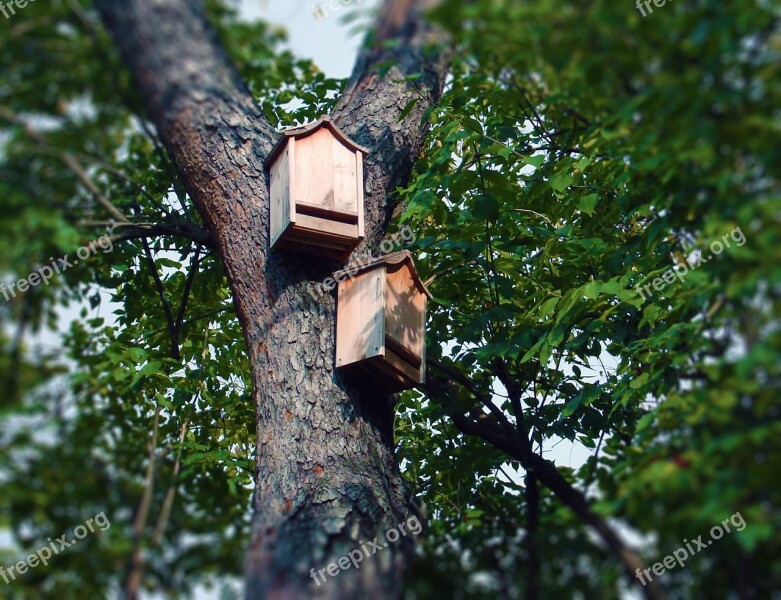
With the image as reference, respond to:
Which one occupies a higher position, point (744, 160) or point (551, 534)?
point (744, 160)

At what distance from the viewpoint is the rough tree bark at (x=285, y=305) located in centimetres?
382

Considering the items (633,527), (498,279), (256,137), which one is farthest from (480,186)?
(633,527)

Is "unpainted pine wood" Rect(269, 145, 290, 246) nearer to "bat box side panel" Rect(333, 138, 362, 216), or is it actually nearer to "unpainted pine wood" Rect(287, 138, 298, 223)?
"unpainted pine wood" Rect(287, 138, 298, 223)

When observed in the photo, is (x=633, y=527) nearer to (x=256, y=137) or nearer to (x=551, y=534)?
(x=551, y=534)

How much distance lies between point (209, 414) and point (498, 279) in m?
2.07

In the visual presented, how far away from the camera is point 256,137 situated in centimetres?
481

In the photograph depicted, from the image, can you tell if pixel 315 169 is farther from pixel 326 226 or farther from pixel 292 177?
pixel 326 226
